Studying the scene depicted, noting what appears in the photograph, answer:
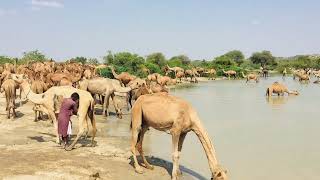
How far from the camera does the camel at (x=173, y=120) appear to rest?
1022 cm

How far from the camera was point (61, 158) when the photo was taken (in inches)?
446

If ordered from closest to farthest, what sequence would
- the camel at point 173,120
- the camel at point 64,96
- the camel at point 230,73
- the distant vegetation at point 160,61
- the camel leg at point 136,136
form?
the camel at point 173,120
the camel leg at point 136,136
the camel at point 64,96
the distant vegetation at point 160,61
the camel at point 230,73

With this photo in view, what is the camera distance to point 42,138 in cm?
1438

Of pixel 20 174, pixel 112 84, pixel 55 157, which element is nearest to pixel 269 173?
pixel 55 157

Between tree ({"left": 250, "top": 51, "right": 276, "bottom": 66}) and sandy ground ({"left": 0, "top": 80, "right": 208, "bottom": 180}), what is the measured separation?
118951 millimetres

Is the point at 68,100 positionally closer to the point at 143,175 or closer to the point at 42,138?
the point at 42,138

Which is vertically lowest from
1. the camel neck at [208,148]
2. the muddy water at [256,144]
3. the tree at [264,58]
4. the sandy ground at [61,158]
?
the muddy water at [256,144]

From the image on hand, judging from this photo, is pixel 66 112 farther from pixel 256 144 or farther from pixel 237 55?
pixel 237 55

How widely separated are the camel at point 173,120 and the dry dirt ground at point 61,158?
77cm

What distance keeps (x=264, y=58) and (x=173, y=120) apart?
124853mm

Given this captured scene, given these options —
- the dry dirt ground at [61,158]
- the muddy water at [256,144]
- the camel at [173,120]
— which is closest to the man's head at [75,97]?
the dry dirt ground at [61,158]

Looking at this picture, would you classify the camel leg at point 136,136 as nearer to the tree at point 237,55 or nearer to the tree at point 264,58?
the tree at point 237,55

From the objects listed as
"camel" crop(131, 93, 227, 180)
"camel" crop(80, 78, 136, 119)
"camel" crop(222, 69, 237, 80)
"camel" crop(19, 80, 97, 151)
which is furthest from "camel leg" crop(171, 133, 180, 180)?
"camel" crop(222, 69, 237, 80)

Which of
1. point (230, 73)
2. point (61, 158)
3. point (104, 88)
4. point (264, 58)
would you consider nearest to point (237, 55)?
point (264, 58)
